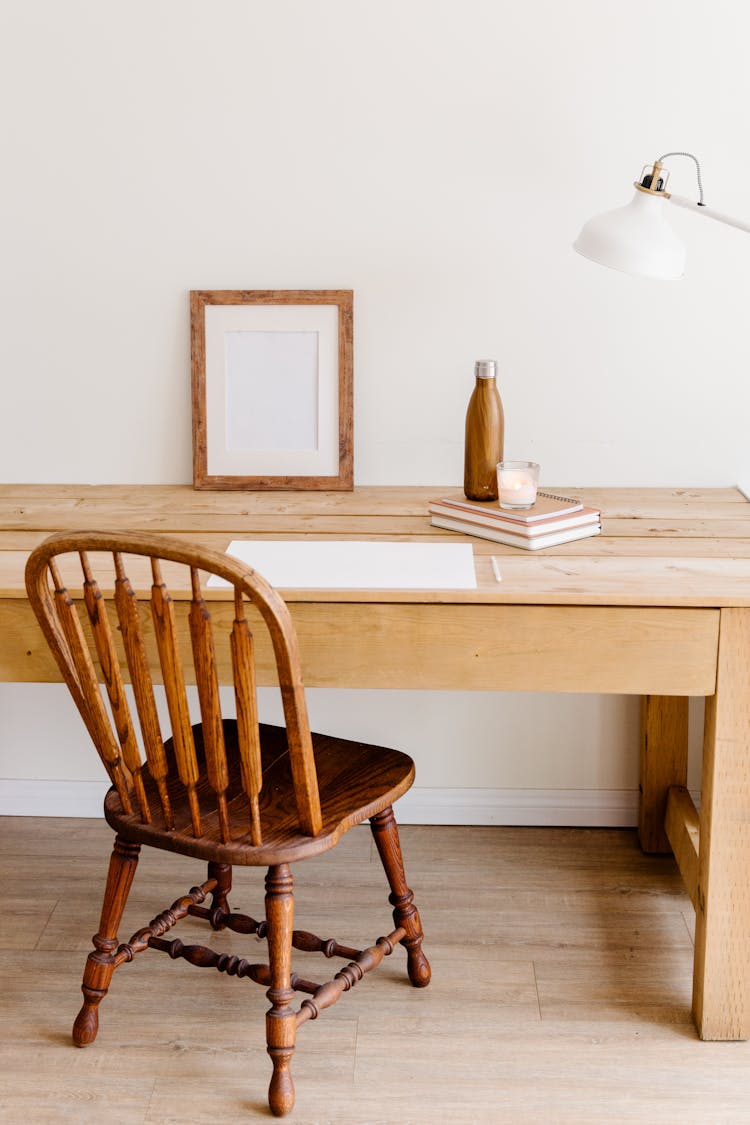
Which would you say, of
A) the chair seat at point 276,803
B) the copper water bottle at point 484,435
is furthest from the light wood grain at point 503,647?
the copper water bottle at point 484,435

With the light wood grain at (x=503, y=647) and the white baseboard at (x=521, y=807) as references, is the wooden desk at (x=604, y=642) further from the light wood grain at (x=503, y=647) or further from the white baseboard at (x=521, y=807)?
the white baseboard at (x=521, y=807)

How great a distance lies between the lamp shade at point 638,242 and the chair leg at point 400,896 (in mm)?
989

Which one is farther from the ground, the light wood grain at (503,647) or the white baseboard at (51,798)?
the light wood grain at (503,647)

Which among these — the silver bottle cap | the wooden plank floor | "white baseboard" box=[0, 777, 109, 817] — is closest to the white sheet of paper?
the silver bottle cap

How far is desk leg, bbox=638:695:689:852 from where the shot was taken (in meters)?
2.47

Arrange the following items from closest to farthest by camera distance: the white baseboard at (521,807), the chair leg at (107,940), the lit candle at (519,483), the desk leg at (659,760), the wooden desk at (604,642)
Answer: the wooden desk at (604,642) → the chair leg at (107,940) → the lit candle at (519,483) → the desk leg at (659,760) → the white baseboard at (521,807)

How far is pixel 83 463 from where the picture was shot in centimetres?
257

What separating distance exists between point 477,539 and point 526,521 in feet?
0.39

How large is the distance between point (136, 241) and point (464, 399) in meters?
0.74

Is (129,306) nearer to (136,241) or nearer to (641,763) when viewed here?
(136,241)

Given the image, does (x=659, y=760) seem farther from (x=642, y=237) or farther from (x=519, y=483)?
(x=642, y=237)

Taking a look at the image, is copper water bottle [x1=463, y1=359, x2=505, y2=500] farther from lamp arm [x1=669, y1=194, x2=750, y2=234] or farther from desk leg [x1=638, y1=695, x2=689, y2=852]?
desk leg [x1=638, y1=695, x2=689, y2=852]

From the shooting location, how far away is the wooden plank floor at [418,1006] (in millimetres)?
1830

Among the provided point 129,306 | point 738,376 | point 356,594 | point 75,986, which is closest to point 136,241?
point 129,306
